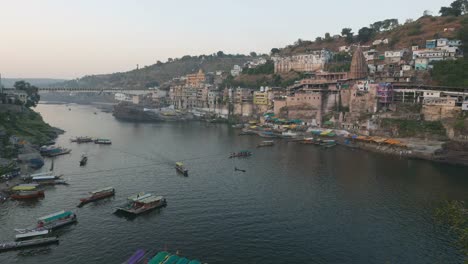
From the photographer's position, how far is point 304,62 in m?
87.2

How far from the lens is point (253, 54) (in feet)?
625

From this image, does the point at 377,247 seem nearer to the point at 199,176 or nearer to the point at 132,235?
the point at 132,235

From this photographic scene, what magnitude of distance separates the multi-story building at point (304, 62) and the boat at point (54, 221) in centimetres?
6939

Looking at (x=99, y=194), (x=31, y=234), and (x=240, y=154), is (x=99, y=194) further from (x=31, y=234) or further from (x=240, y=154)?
(x=240, y=154)

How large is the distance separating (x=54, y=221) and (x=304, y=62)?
7383 cm

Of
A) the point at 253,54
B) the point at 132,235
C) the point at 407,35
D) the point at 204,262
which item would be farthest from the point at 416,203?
the point at 253,54

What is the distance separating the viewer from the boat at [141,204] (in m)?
25.4

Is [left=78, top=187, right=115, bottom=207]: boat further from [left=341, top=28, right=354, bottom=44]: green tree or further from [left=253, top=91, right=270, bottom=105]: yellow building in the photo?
[left=341, top=28, right=354, bottom=44]: green tree

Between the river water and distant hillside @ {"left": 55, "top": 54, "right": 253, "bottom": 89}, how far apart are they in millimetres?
120235

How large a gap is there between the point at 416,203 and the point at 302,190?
8795 millimetres

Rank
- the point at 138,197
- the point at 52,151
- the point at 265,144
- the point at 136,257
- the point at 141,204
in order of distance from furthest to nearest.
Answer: the point at 265,144, the point at 52,151, the point at 138,197, the point at 141,204, the point at 136,257

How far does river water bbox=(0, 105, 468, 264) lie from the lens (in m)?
20.3

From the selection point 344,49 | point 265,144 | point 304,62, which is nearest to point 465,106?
point 265,144

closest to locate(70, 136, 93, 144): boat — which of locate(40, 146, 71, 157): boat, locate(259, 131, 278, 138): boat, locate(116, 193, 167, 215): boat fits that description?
locate(40, 146, 71, 157): boat
